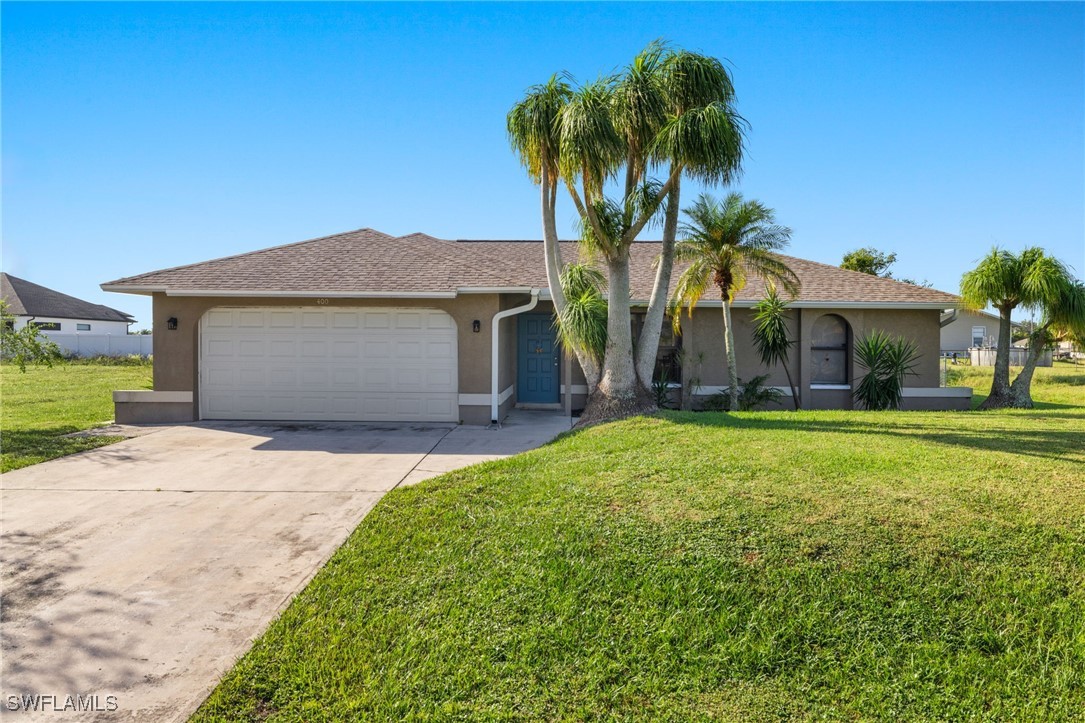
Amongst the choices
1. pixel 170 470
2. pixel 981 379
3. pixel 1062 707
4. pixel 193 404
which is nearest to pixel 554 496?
pixel 1062 707

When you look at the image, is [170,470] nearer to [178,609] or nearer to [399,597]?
[178,609]

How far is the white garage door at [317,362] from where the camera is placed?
12.9m

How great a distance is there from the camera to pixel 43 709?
342 cm

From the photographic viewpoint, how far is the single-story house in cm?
3622

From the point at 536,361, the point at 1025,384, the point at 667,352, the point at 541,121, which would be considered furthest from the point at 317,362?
the point at 1025,384

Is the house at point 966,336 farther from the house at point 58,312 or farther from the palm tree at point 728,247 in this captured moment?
the house at point 58,312

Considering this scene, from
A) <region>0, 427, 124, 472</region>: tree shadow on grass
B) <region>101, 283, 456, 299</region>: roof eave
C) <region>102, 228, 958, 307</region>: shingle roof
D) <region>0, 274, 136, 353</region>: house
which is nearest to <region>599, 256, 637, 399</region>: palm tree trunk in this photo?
<region>102, 228, 958, 307</region>: shingle roof

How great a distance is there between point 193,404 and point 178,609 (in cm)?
956

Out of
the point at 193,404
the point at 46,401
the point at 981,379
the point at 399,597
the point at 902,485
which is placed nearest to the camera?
the point at 399,597

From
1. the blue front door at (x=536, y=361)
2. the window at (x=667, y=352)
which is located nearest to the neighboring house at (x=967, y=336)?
the window at (x=667, y=352)

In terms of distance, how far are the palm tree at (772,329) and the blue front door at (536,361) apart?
15.3 feet

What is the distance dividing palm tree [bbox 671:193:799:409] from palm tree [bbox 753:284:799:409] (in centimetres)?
58

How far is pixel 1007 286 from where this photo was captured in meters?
14.1

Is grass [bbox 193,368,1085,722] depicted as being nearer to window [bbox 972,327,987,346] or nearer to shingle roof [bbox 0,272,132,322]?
shingle roof [bbox 0,272,132,322]
